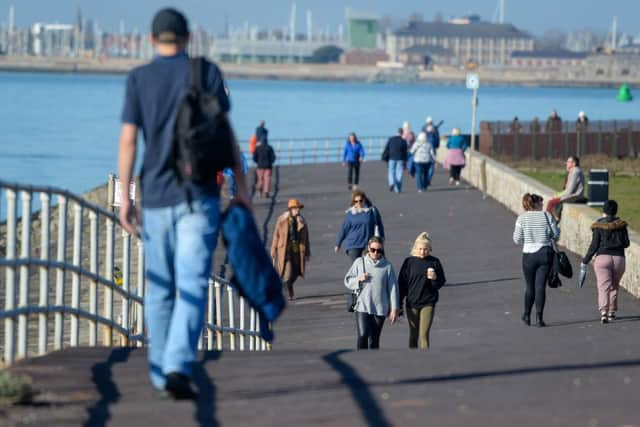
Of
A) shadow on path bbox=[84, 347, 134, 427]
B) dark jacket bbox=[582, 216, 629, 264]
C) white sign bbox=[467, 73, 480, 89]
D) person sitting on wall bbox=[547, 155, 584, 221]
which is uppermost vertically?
white sign bbox=[467, 73, 480, 89]

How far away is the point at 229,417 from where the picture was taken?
21.4 ft

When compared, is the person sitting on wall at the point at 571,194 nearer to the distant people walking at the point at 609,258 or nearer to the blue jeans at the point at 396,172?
the distant people walking at the point at 609,258

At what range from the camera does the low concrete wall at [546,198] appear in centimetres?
1694

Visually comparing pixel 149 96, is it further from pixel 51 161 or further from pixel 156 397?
pixel 51 161

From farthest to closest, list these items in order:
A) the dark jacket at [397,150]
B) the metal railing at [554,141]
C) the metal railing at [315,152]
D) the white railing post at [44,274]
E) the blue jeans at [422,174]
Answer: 1. the metal railing at [315,152]
2. the metal railing at [554,141]
3. the blue jeans at [422,174]
4. the dark jacket at [397,150]
5. the white railing post at [44,274]

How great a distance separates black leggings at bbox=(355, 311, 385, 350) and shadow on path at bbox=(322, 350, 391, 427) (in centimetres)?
479

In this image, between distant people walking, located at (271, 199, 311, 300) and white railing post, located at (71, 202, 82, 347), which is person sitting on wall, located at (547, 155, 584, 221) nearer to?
distant people walking, located at (271, 199, 311, 300)

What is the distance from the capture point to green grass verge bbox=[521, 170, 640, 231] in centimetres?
2750

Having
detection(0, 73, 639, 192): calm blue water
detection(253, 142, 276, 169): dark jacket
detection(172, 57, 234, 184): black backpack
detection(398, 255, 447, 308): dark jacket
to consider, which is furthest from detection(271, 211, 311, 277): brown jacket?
detection(0, 73, 639, 192): calm blue water

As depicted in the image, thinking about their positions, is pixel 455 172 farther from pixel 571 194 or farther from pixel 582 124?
pixel 571 194

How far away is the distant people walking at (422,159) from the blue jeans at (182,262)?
27929 mm

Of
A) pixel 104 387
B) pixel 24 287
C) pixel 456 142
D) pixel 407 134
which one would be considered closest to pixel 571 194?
pixel 456 142

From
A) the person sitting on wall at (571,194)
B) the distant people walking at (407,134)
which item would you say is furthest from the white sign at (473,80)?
the person sitting on wall at (571,194)

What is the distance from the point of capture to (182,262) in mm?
6605
